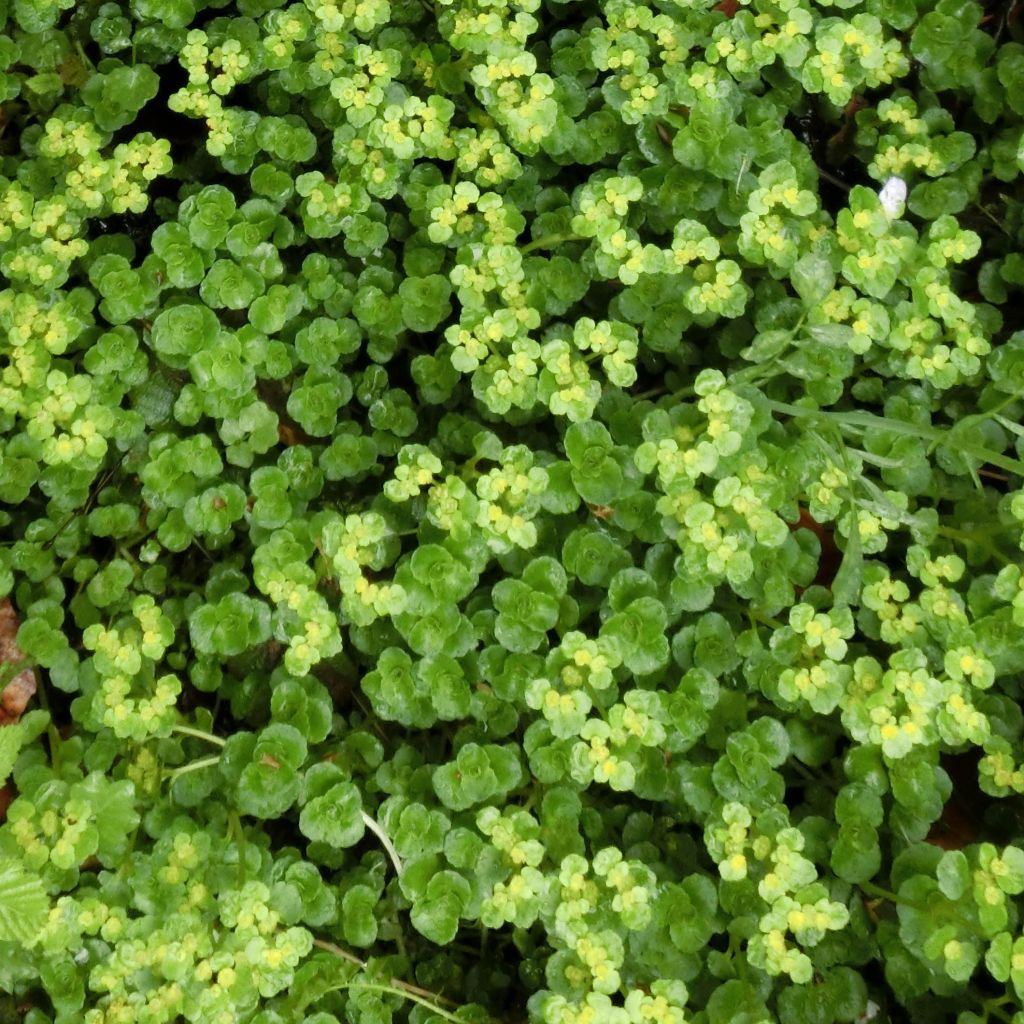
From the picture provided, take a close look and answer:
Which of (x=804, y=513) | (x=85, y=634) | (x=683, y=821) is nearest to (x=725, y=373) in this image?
(x=804, y=513)

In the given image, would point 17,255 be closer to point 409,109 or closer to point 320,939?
point 409,109

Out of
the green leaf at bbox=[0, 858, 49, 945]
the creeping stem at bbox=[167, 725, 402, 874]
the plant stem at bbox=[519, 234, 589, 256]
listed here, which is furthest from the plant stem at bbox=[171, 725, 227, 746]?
the plant stem at bbox=[519, 234, 589, 256]

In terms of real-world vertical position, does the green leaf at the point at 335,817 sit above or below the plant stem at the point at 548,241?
below

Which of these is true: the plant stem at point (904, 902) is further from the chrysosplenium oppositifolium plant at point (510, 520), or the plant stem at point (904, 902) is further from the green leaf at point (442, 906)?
the green leaf at point (442, 906)

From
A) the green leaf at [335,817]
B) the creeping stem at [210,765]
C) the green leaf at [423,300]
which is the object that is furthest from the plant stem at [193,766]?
the green leaf at [423,300]

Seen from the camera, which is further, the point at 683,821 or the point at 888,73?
the point at 888,73

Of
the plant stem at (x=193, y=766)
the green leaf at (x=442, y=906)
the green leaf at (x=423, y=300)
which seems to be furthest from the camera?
the green leaf at (x=423, y=300)

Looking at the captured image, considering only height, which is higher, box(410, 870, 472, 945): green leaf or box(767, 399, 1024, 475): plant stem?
box(767, 399, 1024, 475): plant stem

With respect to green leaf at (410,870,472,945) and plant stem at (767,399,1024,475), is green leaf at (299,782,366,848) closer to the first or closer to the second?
green leaf at (410,870,472,945)
